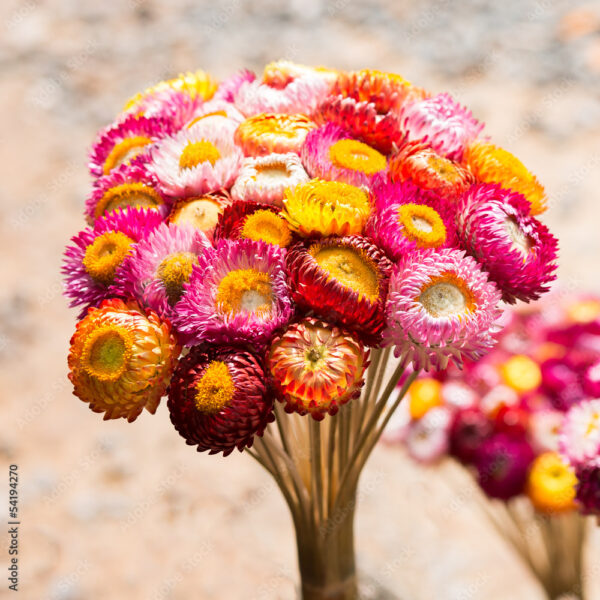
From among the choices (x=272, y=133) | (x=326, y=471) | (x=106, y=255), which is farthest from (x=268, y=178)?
(x=326, y=471)

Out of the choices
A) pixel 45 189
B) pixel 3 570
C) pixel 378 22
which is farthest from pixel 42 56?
pixel 3 570

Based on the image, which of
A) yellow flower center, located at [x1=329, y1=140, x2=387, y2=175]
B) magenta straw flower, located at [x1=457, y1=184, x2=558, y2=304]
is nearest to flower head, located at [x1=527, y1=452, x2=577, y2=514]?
magenta straw flower, located at [x1=457, y1=184, x2=558, y2=304]

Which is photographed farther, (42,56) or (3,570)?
(42,56)

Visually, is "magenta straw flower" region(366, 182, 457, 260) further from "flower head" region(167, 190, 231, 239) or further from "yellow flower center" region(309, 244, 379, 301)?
"flower head" region(167, 190, 231, 239)

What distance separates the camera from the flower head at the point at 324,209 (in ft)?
1.92

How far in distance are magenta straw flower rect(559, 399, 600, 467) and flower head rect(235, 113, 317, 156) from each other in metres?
0.43

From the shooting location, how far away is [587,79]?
246 centimetres

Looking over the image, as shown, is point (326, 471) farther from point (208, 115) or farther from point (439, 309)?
point (208, 115)

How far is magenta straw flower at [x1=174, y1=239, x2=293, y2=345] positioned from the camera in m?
0.56

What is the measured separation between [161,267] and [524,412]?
0.51 metres

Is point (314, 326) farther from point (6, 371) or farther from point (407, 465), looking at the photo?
point (6, 371)

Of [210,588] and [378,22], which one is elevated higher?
[378,22]

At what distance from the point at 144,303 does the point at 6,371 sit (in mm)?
1279

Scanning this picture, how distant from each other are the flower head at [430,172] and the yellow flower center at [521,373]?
325mm
